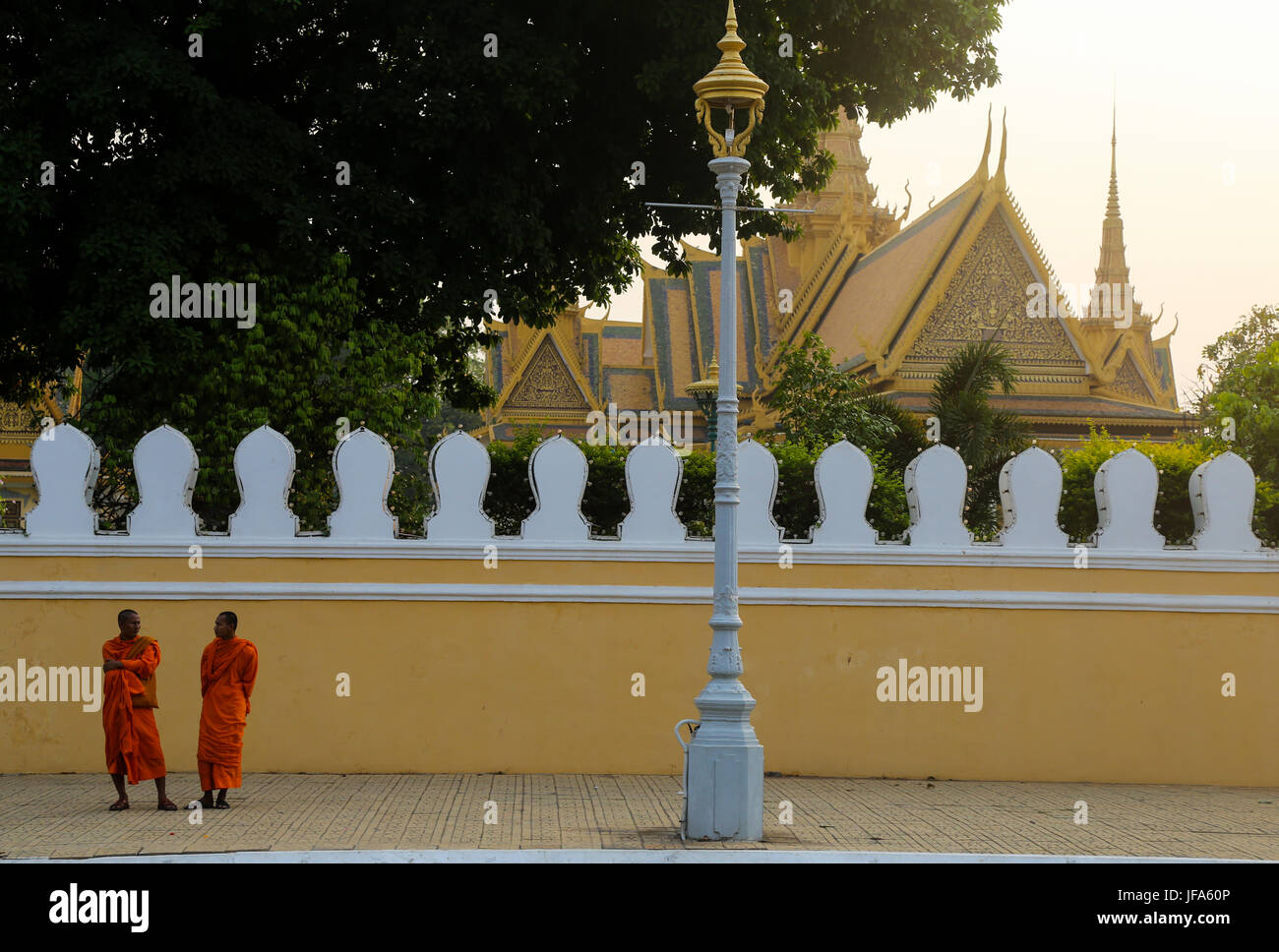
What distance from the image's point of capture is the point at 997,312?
34.8 m

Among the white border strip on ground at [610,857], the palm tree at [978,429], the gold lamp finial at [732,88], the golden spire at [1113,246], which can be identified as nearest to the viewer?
the white border strip on ground at [610,857]

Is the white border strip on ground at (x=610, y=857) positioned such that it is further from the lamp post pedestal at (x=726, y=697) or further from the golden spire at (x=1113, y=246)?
the golden spire at (x=1113, y=246)

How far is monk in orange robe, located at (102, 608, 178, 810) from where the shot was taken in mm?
8906

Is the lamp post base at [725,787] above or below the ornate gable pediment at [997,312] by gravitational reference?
below

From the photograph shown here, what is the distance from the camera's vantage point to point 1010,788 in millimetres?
10148

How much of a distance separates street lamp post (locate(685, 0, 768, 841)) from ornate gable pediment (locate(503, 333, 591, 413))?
3300 cm

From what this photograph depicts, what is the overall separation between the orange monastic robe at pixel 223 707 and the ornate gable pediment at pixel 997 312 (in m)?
26.9

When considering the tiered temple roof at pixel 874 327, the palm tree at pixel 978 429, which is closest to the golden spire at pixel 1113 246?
the tiered temple roof at pixel 874 327

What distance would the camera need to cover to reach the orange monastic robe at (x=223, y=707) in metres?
8.86

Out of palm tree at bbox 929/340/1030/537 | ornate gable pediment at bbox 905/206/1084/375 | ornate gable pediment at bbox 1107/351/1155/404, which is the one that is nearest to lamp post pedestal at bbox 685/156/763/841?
palm tree at bbox 929/340/1030/537

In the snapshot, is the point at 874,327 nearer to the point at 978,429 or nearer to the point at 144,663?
the point at 978,429

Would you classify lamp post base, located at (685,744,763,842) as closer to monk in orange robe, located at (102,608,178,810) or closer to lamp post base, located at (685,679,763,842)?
lamp post base, located at (685,679,763,842)

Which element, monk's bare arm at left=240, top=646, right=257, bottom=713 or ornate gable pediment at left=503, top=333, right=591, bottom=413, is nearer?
monk's bare arm at left=240, top=646, right=257, bottom=713

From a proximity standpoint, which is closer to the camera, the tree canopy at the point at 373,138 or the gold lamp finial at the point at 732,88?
the gold lamp finial at the point at 732,88
